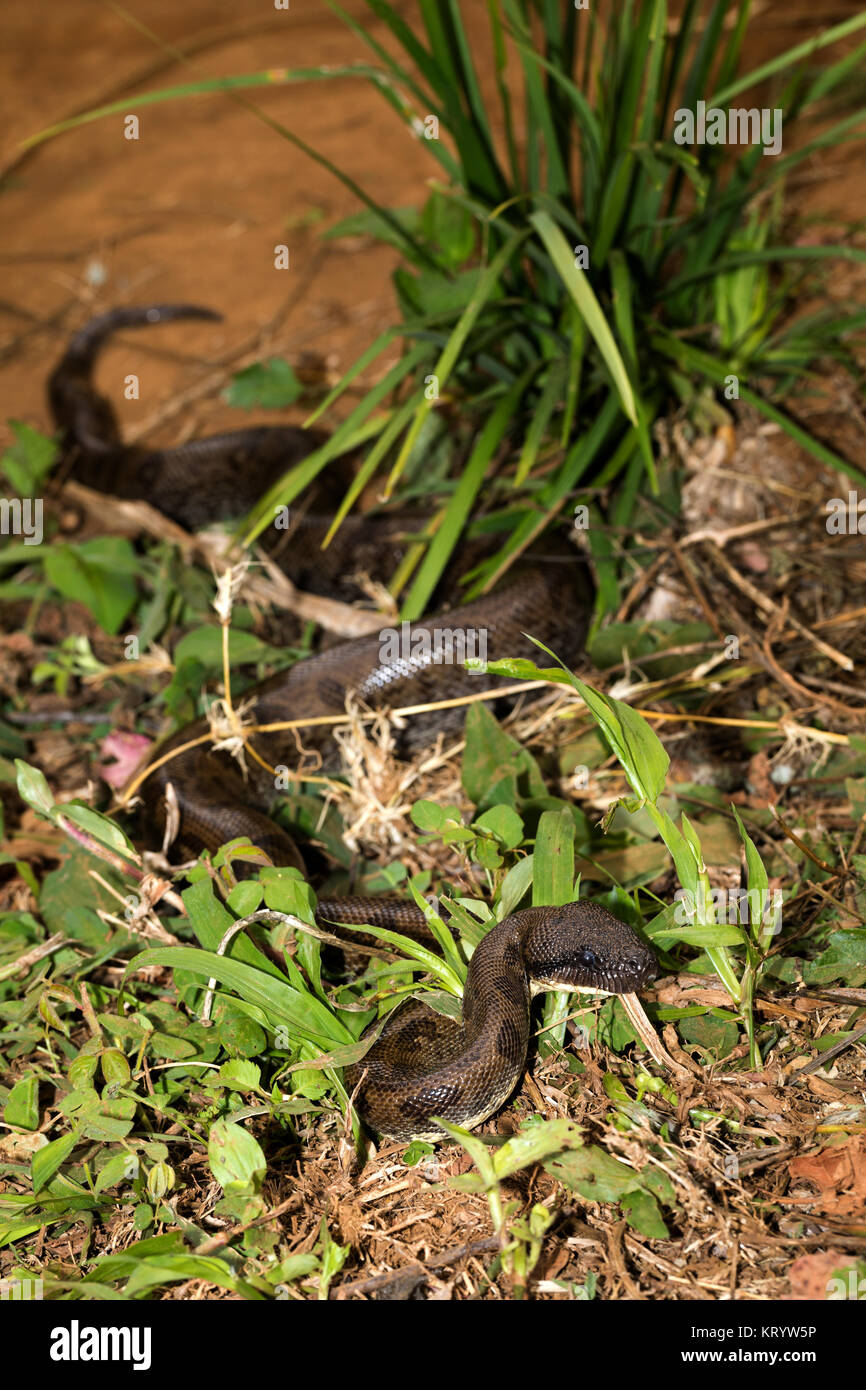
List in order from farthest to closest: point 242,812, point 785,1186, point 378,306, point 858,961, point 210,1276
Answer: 1. point 378,306
2. point 242,812
3. point 858,961
4. point 785,1186
5. point 210,1276

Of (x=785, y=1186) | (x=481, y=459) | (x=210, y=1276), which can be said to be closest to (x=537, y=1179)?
(x=785, y=1186)

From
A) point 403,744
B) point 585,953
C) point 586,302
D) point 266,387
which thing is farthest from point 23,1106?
point 266,387

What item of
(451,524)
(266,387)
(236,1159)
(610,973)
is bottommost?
(236,1159)

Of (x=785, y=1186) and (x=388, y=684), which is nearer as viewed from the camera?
(x=785, y=1186)

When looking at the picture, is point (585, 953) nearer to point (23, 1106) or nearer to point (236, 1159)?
point (236, 1159)

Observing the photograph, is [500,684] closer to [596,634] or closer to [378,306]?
[596,634]

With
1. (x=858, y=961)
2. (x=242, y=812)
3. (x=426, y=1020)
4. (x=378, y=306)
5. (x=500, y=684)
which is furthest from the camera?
(x=378, y=306)

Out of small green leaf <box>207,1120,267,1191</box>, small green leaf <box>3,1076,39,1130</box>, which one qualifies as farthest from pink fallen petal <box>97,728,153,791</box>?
small green leaf <box>207,1120,267,1191</box>

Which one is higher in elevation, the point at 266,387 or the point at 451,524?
the point at 266,387
